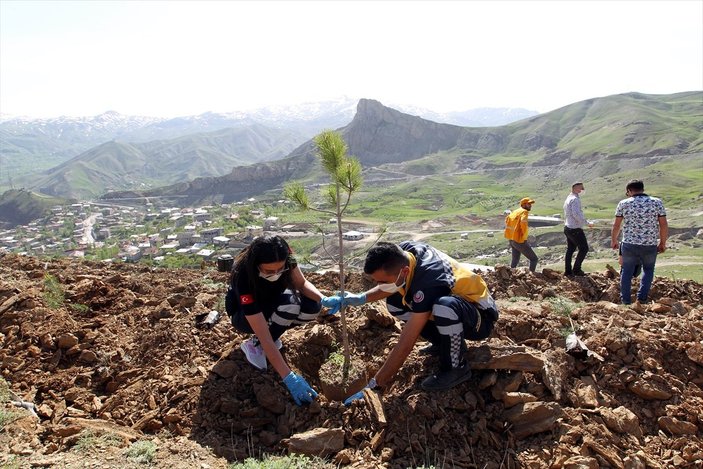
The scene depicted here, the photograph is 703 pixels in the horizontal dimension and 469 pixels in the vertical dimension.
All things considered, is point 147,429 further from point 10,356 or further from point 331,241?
point 331,241

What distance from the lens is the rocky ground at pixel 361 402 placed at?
3020 mm

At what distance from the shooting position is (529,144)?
119 meters

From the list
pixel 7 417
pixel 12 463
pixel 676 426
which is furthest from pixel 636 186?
pixel 7 417

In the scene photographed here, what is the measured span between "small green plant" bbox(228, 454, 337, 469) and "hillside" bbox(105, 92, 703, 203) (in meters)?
86.5

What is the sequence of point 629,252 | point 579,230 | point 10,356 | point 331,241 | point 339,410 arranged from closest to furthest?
point 339,410, point 10,356, point 629,252, point 579,230, point 331,241

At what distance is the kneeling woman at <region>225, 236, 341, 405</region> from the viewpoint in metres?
3.50

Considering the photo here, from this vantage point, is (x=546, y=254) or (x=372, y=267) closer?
(x=372, y=267)

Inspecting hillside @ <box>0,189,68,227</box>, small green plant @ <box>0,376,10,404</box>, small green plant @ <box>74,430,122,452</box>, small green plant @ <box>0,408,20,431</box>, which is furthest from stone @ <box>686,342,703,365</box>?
hillside @ <box>0,189,68,227</box>

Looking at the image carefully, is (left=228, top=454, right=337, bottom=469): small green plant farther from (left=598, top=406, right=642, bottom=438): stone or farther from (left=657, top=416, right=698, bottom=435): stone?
(left=657, top=416, right=698, bottom=435): stone

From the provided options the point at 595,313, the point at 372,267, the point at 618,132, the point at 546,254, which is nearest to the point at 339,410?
the point at 372,267

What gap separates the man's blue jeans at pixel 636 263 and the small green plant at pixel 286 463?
539cm

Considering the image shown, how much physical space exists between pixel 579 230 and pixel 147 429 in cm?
751

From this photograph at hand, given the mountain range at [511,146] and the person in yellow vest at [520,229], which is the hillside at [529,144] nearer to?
the mountain range at [511,146]

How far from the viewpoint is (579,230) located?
777 cm
